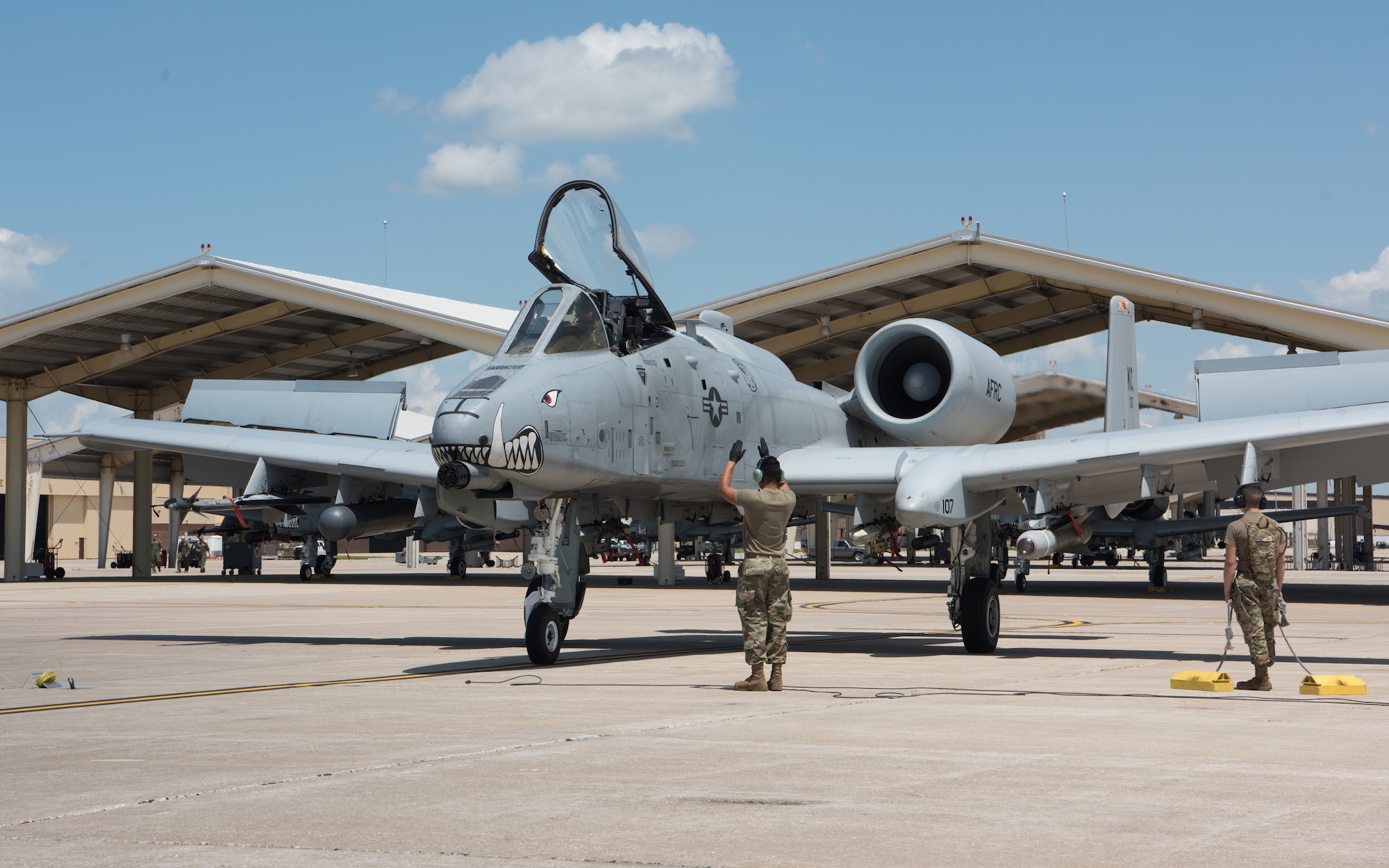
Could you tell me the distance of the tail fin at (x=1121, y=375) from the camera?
2191 centimetres

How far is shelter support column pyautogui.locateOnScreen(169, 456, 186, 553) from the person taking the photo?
60312 mm

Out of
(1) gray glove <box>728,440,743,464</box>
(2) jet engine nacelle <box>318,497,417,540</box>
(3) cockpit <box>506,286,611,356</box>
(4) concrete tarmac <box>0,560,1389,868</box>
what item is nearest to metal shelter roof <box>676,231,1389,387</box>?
(2) jet engine nacelle <box>318,497,417,540</box>

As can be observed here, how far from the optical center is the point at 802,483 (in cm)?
1390

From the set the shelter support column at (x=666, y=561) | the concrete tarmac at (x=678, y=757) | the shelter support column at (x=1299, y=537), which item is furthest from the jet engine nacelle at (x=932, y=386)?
the shelter support column at (x=1299, y=537)

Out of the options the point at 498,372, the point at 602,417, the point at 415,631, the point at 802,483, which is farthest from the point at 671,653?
→ the point at 415,631

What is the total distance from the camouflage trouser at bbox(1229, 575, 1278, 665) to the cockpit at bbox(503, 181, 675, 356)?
5819 millimetres

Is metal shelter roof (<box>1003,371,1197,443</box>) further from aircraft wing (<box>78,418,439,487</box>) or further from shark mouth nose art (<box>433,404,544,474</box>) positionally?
shark mouth nose art (<box>433,404,544,474</box>)

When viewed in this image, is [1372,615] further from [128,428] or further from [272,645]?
[128,428]

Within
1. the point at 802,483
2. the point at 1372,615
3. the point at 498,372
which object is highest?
the point at 498,372

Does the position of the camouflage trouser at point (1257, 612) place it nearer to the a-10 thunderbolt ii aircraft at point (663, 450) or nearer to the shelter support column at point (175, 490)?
the a-10 thunderbolt ii aircraft at point (663, 450)

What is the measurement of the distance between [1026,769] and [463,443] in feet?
18.7

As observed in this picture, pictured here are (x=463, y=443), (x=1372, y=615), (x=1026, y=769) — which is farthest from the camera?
(x=1372, y=615)

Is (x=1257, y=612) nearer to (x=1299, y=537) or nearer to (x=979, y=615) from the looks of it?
(x=979, y=615)

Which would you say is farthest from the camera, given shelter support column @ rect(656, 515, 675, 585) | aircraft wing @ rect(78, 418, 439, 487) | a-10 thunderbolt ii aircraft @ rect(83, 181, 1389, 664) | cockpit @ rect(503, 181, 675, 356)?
shelter support column @ rect(656, 515, 675, 585)
